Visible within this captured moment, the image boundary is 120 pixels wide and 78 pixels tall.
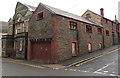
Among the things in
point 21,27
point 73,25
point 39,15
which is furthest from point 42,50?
point 21,27

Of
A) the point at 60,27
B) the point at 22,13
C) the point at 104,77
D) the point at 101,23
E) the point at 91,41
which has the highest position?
the point at 22,13

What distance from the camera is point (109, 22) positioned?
2934cm

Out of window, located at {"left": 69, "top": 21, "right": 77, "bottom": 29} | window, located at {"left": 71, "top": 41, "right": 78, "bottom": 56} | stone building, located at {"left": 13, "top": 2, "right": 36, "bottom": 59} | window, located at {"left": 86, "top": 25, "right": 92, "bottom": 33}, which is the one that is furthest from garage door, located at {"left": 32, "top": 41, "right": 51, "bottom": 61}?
window, located at {"left": 86, "top": 25, "right": 92, "bottom": 33}

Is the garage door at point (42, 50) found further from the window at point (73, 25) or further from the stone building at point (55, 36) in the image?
the window at point (73, 25)

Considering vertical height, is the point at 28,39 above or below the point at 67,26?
below

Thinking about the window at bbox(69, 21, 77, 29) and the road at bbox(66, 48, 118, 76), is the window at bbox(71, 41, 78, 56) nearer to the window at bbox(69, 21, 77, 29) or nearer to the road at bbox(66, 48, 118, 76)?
the window at bbox(69, 21, 77, 29)

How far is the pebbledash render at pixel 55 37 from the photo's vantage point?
51.2 ft

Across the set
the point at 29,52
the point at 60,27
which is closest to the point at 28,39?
the point at 29,52

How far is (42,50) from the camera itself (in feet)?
55.9

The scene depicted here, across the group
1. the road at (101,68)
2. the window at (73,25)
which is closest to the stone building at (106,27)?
the window at (73,25)

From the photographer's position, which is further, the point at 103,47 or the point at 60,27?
the point at 103,47

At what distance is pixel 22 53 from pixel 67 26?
9.67 m

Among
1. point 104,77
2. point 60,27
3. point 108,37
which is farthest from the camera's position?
point 108,37

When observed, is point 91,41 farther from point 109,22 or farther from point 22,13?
point 22,13
